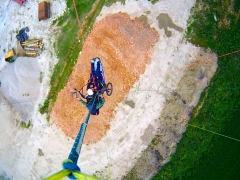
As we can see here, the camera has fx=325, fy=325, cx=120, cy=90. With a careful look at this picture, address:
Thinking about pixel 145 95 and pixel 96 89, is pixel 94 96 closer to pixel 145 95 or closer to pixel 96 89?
pixel 96 89

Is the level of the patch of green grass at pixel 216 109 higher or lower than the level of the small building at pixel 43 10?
lower

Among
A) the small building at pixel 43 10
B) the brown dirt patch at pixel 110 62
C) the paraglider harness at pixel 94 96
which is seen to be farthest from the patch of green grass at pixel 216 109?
the small building at pixel 43 10

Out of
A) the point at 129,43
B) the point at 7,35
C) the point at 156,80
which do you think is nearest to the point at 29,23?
the point at 7,35

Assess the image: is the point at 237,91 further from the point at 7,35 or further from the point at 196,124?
the point at 7,35

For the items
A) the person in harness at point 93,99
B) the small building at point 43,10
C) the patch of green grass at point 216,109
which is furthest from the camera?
the small building at point 43,10

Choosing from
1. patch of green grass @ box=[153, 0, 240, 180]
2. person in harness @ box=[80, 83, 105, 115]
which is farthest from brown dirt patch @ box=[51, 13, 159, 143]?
patch of green grass @ box=[153, 0, 240, 180]

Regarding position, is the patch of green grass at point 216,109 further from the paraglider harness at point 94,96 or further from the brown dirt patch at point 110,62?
the paraglider harness at point 94,96
